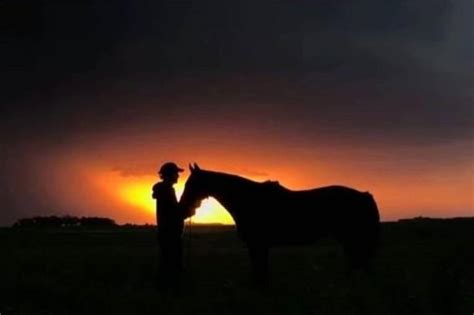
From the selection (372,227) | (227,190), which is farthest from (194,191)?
(372,227)

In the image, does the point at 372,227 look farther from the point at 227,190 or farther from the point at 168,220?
the point at 168,220

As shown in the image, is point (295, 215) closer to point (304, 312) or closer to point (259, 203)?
point (259, 203)

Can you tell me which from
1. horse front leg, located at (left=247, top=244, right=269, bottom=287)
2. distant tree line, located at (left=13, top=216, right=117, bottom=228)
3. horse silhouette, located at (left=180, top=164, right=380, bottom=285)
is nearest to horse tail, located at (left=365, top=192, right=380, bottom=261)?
horse silhouette, located at (left=180, top=164, right=380, bottom=285)

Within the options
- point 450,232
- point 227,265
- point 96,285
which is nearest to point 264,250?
point 96,285

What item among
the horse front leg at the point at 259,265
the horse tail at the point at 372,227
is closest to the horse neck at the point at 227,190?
the horse front leg at the point at 259,265

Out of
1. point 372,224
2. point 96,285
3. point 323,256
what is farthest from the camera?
point 323,256

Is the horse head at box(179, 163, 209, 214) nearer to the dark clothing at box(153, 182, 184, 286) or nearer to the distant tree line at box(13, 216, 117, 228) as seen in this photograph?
the dark clothing at box(153, 182, 184, 286)

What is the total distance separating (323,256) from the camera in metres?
24.7

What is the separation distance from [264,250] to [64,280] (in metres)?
4.53

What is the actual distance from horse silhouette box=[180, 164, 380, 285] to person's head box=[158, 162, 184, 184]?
2.04ft

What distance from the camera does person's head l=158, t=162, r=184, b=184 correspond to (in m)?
14.3

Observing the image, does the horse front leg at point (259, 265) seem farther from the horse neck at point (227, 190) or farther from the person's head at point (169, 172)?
the person's head at point (169, 172)

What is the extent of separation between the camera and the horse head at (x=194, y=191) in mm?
14867

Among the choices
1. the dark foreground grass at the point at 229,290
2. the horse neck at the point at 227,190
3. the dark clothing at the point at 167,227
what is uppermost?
the horse neck at the point at 227,190
